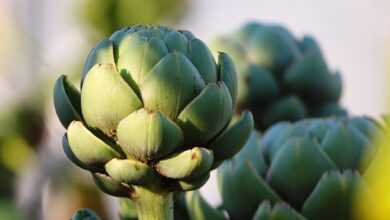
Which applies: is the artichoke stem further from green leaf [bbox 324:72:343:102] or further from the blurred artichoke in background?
the blurred artichoke in background

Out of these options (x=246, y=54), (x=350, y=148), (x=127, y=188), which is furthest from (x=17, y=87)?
(x=127, y=188)

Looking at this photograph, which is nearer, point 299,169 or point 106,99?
point 106,99

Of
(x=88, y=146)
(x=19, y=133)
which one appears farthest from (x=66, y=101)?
(x=19, y=133)

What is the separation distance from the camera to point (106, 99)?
54 cm

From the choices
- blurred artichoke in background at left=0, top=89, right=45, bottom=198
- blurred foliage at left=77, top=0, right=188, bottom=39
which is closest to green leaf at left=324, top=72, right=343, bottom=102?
blurred artichoke in background at left=0, top=89, right=45, bottom=198

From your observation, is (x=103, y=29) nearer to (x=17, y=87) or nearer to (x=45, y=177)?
(x=17, y=87)

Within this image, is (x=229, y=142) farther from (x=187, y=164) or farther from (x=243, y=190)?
(x=243, y=190)

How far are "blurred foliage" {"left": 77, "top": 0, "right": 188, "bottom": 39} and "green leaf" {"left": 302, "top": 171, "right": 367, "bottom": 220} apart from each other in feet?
7.47

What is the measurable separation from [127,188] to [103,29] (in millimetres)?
2510

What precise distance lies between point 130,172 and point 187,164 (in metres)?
0.03

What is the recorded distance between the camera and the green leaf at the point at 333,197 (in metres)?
0.72

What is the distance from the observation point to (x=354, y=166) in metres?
0.78

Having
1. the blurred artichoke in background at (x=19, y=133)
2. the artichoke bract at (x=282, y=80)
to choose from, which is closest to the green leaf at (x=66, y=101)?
the artichoke bract at (x=282, y=80)

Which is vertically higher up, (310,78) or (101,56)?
(101,56)
